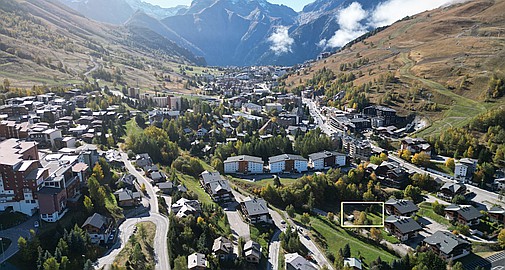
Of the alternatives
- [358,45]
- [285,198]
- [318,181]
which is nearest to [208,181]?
[285,198]

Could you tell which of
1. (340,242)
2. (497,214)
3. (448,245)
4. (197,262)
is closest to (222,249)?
(197,262)

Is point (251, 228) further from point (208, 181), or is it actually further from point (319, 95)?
point (319, 95)

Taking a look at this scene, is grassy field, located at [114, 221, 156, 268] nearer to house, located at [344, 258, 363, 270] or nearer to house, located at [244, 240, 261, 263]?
house, located at [244, 240, 261, 263]

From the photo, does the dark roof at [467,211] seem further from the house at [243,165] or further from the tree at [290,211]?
the house at [243,165]

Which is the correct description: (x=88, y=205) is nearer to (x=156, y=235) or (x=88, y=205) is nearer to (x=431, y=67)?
(x=156, y=235)

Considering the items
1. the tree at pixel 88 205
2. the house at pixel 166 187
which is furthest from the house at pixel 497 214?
the tree at pixel 88 205

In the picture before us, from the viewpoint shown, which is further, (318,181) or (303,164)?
(303,164)
